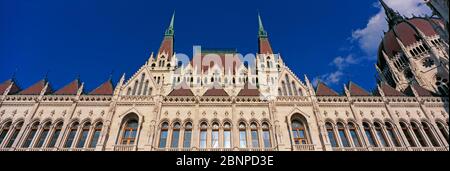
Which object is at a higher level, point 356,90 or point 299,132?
point 356,90

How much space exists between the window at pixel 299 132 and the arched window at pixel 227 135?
478 centimetres

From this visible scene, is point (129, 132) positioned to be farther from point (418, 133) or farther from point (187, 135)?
point (418, 133)

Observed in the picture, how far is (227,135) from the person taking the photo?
17234 mm

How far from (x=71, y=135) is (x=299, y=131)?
54.4ft

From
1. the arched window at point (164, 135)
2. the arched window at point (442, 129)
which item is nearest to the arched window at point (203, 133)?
the arched window at point (164, 135)

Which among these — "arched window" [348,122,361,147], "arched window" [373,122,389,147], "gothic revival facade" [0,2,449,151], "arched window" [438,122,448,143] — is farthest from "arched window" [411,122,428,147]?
"arched window" [348,122,361,147]

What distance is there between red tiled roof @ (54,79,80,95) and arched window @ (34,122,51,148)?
2.80m

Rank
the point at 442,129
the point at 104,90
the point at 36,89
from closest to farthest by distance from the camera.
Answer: the point at 442,129, the point at 36,89, the point at 104,90

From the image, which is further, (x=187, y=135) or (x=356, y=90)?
(x=356, y=90)

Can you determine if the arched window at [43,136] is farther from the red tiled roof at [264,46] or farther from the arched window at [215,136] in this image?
the red tiled roof at [264,46]

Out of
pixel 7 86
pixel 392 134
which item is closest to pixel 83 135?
pixel 7 86

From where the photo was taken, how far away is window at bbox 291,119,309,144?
677 inches

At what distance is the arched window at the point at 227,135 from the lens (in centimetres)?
1675
